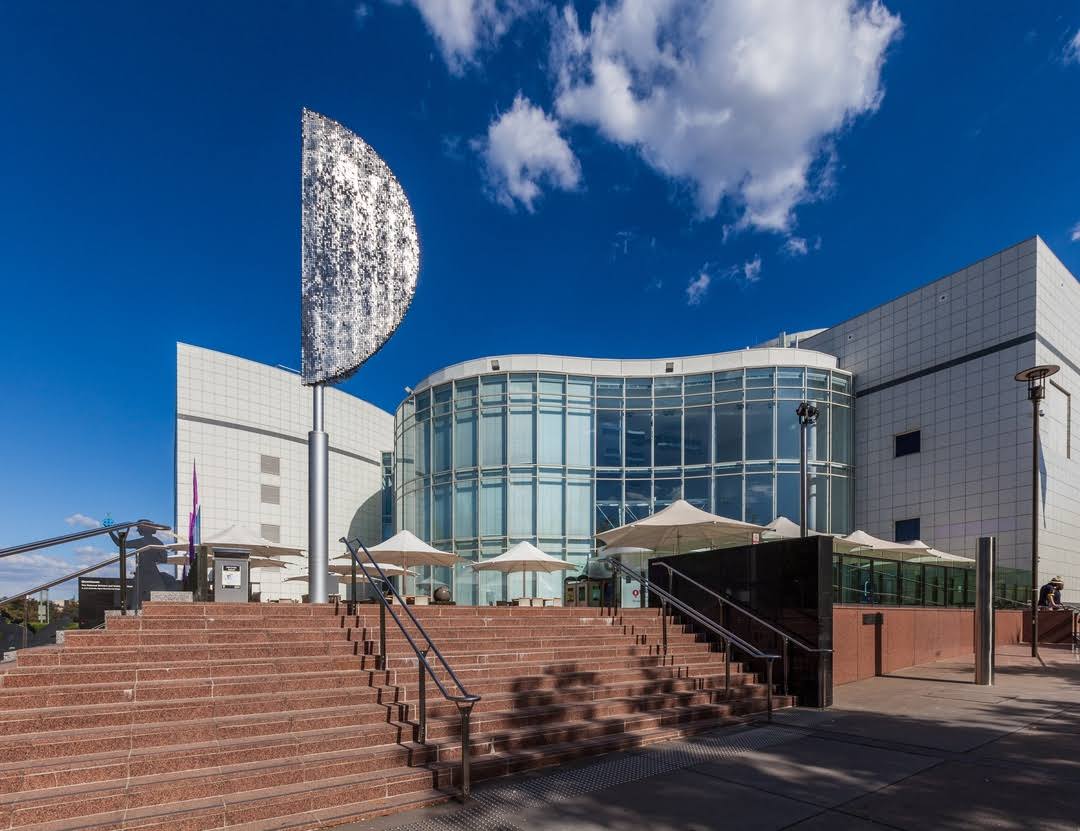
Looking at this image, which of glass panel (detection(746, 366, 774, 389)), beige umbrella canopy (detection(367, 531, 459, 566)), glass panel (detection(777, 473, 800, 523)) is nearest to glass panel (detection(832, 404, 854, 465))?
glass panel (detection(777, 473, 800, 523))

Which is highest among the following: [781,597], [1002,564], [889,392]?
[889,392]

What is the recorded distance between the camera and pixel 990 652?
11.2m

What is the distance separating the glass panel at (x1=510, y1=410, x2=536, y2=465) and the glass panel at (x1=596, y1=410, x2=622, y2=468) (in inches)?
107

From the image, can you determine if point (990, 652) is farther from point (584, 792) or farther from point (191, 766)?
point (191, 766)

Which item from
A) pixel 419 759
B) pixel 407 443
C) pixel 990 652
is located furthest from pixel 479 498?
pixel 419 759

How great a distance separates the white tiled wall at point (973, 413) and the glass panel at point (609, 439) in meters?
10.2

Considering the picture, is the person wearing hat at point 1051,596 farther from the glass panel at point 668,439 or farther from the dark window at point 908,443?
the glass panel at point 668,439

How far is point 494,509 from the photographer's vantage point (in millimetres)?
26016

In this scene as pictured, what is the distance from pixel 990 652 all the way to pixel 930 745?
5231 mm

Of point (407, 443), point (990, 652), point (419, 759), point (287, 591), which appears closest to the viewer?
point (419, 759)

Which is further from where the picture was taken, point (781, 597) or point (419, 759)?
point (781, 597)

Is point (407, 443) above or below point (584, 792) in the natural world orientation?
above

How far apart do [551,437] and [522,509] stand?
3068mm

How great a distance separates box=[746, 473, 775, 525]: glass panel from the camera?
2516 cm
